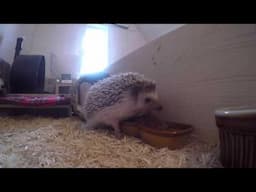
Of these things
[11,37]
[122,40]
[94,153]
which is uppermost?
[122,40]

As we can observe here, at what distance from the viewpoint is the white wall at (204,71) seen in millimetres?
763

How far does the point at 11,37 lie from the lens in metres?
3.12

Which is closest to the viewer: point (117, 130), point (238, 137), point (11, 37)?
point (238, 137)

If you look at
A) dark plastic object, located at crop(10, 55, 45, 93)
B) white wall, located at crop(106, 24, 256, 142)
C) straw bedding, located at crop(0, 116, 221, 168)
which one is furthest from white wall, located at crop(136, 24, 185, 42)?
dark plastic object, located at crop(10, 55, 45, 93)

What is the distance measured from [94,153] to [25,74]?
6.65 ft

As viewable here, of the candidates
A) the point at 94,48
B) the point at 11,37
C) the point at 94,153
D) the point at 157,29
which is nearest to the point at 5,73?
the point at 11,37

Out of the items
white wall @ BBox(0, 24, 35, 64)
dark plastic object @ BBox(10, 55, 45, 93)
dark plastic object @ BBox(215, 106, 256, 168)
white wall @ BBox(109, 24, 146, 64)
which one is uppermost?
white wall @ BBox(109, 24, 146, 64)

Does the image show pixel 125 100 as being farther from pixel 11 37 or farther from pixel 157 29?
pixel 11 37

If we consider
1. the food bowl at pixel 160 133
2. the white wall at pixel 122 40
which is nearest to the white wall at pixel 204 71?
the food bowl at pixel 160 133

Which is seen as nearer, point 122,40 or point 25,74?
point 25,74

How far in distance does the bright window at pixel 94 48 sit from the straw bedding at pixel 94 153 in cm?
318

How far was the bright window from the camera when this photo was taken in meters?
4.17

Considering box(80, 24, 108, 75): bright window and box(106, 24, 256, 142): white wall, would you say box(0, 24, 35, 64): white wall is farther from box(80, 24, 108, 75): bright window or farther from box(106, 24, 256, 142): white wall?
box(106, 24, 256, 142): white wall

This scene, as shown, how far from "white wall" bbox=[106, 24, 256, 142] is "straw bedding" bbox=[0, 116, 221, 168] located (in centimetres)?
16
